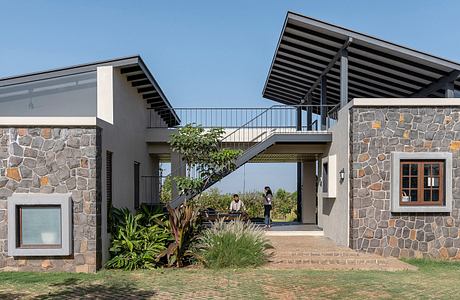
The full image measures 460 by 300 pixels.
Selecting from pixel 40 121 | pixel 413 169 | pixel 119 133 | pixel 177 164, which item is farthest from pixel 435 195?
pixel 40 121

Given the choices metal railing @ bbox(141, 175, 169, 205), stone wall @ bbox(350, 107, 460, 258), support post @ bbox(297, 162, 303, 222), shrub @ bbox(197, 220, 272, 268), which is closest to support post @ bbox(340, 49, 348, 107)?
stone wall @ bbox(350, 107, 460, 258)

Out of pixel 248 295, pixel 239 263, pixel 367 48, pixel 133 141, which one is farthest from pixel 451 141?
pixel 133 141

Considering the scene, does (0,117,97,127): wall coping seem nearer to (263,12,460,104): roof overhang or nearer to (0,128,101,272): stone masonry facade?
(0,128,101,272): stone masonry facade

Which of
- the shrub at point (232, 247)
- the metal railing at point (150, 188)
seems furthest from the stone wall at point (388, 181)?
the metal railing at point (150, 188)

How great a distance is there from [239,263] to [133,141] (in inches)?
236

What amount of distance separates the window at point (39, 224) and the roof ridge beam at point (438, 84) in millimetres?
10542

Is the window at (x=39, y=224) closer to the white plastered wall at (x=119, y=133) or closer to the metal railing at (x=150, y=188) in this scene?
the white plastered wall at (x=119, y=133)

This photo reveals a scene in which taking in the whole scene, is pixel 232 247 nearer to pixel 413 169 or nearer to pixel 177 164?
pixel 413 169

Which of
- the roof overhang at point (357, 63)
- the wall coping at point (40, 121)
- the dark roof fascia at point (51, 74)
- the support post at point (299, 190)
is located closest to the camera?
the wall coping at point (40, 121)

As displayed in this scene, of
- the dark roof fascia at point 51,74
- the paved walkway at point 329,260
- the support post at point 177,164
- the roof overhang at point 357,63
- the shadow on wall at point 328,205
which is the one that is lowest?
the paved walkway at point 329,260

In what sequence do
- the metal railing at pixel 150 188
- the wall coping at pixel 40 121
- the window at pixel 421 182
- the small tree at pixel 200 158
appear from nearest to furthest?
the wall coping at pixel 40 121 → the window at pixel 421 182 → the small tree at pixel 200 158 → the metal railing at pixel 150 188

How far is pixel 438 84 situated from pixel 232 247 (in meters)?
8.21

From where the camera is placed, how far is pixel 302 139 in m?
13.8

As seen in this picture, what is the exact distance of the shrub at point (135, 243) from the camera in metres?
9.89
